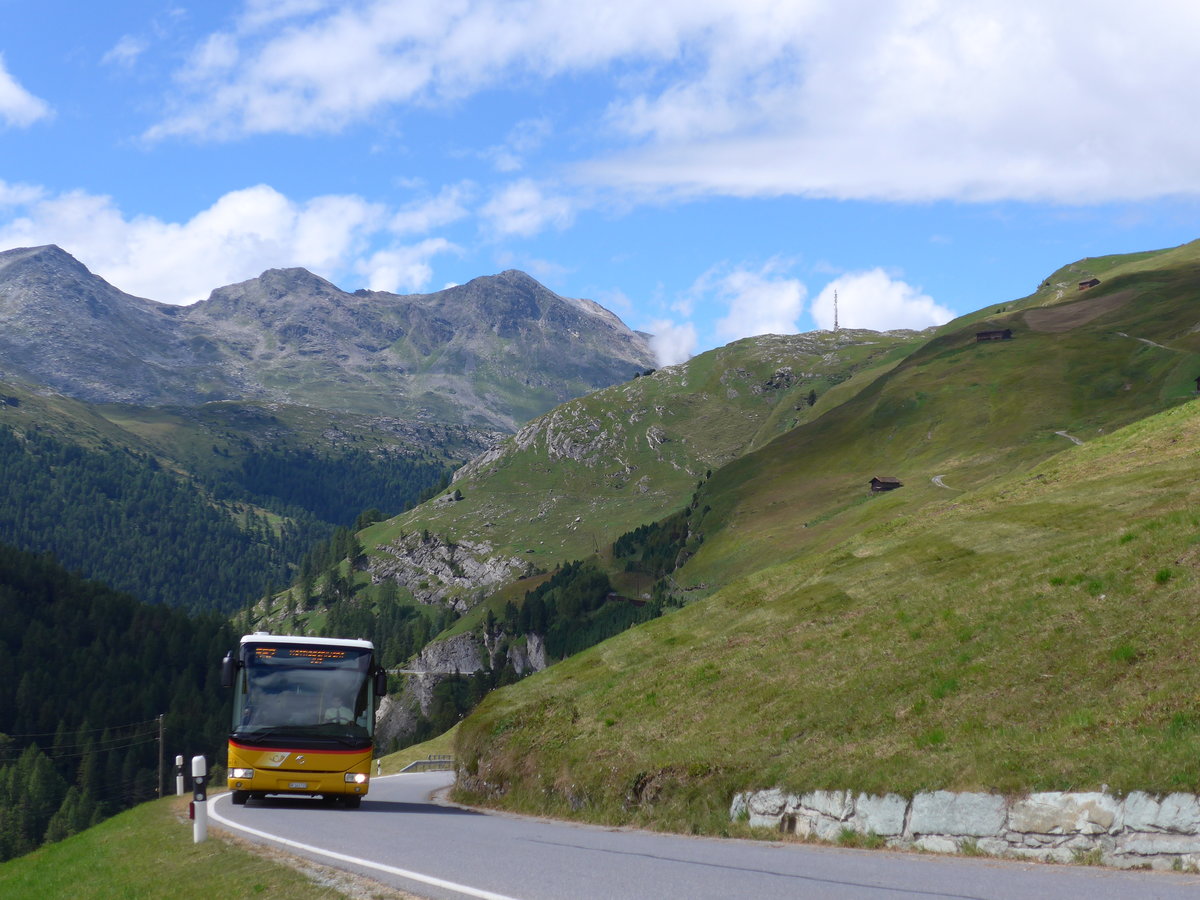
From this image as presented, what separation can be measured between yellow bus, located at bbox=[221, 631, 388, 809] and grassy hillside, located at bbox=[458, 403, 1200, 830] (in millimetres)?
6594

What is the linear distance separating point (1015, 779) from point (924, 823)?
6.73 ft

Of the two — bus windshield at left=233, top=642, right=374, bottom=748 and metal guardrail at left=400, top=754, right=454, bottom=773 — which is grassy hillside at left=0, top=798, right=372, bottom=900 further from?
metal guardrail at left=400, top=754, right=454, bottom=773

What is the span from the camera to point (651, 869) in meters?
18.4

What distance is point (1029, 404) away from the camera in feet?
650

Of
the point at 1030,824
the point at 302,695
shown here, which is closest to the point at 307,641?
the point at 302,695

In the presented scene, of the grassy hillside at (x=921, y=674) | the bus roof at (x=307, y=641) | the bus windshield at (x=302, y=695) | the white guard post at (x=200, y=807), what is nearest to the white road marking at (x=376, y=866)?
the white guard post at (x=200, y=807)

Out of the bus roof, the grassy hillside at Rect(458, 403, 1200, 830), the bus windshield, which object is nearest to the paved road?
the grassy hillside at Rect(458, 403, 1200, 830)

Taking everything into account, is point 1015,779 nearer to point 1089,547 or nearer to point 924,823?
point 924,823

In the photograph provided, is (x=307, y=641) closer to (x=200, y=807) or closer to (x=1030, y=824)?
(x=200, y=807)

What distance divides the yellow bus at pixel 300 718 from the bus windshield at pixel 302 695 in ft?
0.11

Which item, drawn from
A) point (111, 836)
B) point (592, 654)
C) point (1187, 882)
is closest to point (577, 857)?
point (1187, 882)

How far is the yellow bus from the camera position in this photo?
34.7 metres

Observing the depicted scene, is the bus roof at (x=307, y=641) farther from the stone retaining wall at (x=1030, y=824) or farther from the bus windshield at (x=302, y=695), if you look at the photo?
the stone retaining wall at (x=1030, y=824)

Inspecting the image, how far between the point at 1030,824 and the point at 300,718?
2398 centimetres
